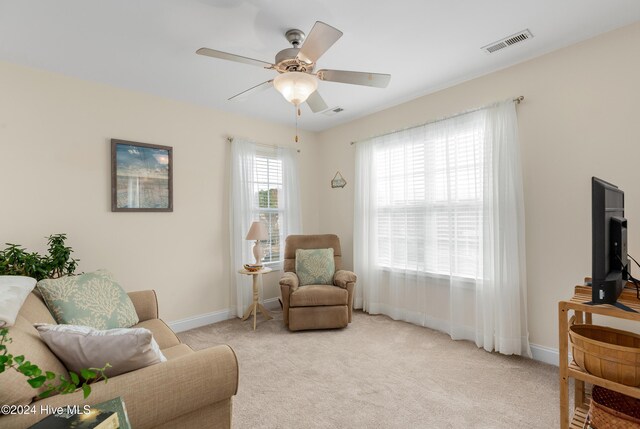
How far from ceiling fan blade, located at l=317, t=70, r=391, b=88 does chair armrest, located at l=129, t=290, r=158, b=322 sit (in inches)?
86.8

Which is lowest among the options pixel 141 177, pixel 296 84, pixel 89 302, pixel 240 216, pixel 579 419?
pixel 579 419

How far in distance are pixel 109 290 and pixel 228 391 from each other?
1.40 metres

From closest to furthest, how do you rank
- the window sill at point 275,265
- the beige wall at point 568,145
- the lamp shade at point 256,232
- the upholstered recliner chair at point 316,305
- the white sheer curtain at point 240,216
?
the beige wall at point 568,145 < the upholstered recliner chair at point 316,305 < the lamp shade at point 256,232 < the white sheer curtain at point 240,216 < the window sill at point 275,265

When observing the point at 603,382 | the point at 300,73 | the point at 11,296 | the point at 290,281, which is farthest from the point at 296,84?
the point at 603,382

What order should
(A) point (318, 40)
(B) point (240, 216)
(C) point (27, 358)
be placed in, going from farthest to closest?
(B) point (240, 216) < (A) point (318, 40) < (C) point (27, 358)

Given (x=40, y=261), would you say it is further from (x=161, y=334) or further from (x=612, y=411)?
(x=612, y=411)

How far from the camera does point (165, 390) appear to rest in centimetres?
125

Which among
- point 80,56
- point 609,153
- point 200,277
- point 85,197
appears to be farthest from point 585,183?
point 85,197

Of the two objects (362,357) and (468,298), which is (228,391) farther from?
(468,298)

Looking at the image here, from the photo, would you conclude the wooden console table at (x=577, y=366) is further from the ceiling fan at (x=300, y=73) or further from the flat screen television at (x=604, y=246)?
the ceiling fan at (x=300, y=73)

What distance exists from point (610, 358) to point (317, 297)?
2.51m

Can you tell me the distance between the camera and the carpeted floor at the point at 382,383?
2.04 meters

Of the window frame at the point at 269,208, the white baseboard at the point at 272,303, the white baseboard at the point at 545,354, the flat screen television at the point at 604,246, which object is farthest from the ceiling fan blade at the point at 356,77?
the white baseboard at the point at 272,303

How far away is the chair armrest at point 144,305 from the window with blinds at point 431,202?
8.73 ft
